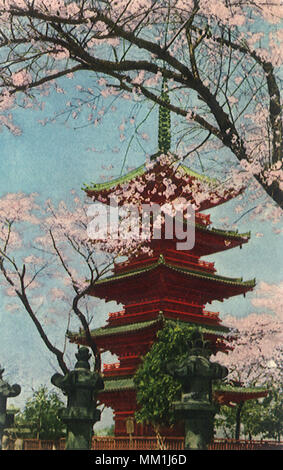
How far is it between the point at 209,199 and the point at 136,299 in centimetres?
483

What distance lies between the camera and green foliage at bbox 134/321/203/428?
13.0m

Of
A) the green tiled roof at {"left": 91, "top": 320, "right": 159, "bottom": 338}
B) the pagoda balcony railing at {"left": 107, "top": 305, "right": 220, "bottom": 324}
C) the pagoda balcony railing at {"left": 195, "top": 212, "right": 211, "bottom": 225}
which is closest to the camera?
the green tiled roof at {"left": 91, "top": 320, "right": 159, "bottom": 338}

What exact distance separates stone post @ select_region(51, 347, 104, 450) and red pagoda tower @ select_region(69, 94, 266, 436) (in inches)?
346

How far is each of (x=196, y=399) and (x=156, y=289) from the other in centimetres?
1236

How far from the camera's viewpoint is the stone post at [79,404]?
29.1 feet

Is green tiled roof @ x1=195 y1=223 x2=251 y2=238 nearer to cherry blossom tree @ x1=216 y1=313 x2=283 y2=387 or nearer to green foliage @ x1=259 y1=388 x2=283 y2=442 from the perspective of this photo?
cherry blossom tree @ x1=216 y1=313 x2=283 y2=387

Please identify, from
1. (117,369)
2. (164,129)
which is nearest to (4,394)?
(117,369)

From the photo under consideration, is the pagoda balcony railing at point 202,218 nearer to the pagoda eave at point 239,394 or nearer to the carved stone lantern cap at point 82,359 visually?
the pagoda eave at point 239,394

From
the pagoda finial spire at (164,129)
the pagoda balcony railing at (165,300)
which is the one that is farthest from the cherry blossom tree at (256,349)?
the pagoda finial spire at (164,129)

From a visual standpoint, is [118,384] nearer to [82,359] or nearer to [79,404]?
[82,359]

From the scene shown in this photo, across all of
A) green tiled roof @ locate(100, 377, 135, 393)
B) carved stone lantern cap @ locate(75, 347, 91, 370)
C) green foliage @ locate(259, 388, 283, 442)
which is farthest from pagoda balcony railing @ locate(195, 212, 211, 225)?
carved stone lantern cap @ locate(75, 347, 91, 370)

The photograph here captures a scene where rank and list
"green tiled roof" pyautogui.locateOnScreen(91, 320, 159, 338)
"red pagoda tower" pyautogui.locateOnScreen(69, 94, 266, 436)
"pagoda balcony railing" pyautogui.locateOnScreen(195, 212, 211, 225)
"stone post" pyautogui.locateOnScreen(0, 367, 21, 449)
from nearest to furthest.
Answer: "stone post" pyautogui.locateOnScreen(0, 367, 21, 449) → "green tiled roof" pyautogui.locateOnScreen(91, 320, 159, 338) → "red pagoda tower" pyautogui.locateOnScreen(69, 94, 266, 436) → "pagoda balcony railing" pyautogui.locateOnScreen(195, 212, 211, 225)

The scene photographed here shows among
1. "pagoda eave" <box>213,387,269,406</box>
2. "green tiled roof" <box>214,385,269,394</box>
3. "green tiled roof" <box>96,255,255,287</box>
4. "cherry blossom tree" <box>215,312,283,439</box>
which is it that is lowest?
"pagoda eave" <box>213,387,269,406</box>
